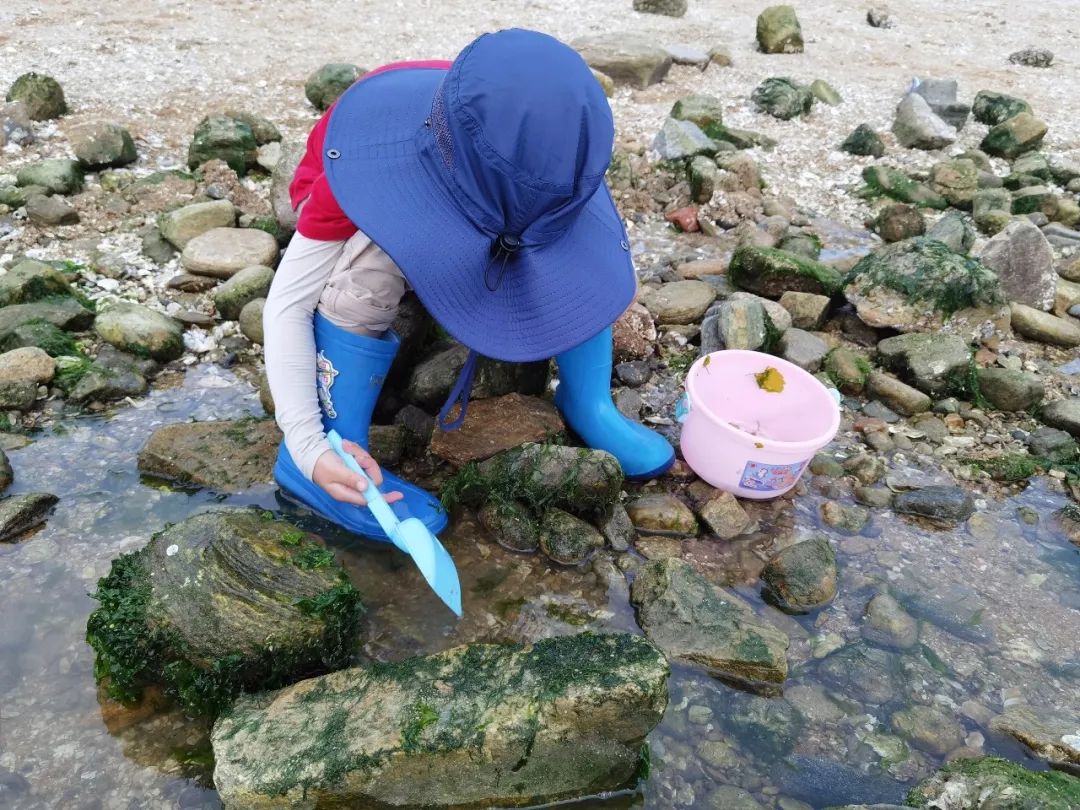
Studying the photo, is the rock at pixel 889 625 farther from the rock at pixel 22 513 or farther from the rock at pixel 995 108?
the rock at pixel 995 108

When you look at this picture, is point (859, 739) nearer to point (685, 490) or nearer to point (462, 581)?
point (685, 490)

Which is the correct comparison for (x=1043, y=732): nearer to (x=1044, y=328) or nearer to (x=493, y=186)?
(x=493, y=186)

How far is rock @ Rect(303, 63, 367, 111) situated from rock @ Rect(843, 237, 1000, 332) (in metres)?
3.86

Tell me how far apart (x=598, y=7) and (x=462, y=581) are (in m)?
8.40

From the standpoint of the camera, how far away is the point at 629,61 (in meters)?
6.82

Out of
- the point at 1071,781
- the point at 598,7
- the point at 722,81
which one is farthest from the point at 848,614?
the point at 598,7

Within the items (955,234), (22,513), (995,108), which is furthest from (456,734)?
(995,108)

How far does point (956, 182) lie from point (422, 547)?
4.70 meters

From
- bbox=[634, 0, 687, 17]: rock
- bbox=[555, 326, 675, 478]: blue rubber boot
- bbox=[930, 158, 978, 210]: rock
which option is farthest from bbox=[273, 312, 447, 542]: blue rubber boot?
bbox=[634, 0, 687, 17]: rock

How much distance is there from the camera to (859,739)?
2188mm

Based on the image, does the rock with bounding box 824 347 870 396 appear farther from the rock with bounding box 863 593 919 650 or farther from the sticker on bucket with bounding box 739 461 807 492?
the rock with bounding box 863 593 919 650

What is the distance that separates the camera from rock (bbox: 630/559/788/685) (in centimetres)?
231

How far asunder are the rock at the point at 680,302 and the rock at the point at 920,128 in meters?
3.14

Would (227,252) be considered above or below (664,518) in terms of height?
above
